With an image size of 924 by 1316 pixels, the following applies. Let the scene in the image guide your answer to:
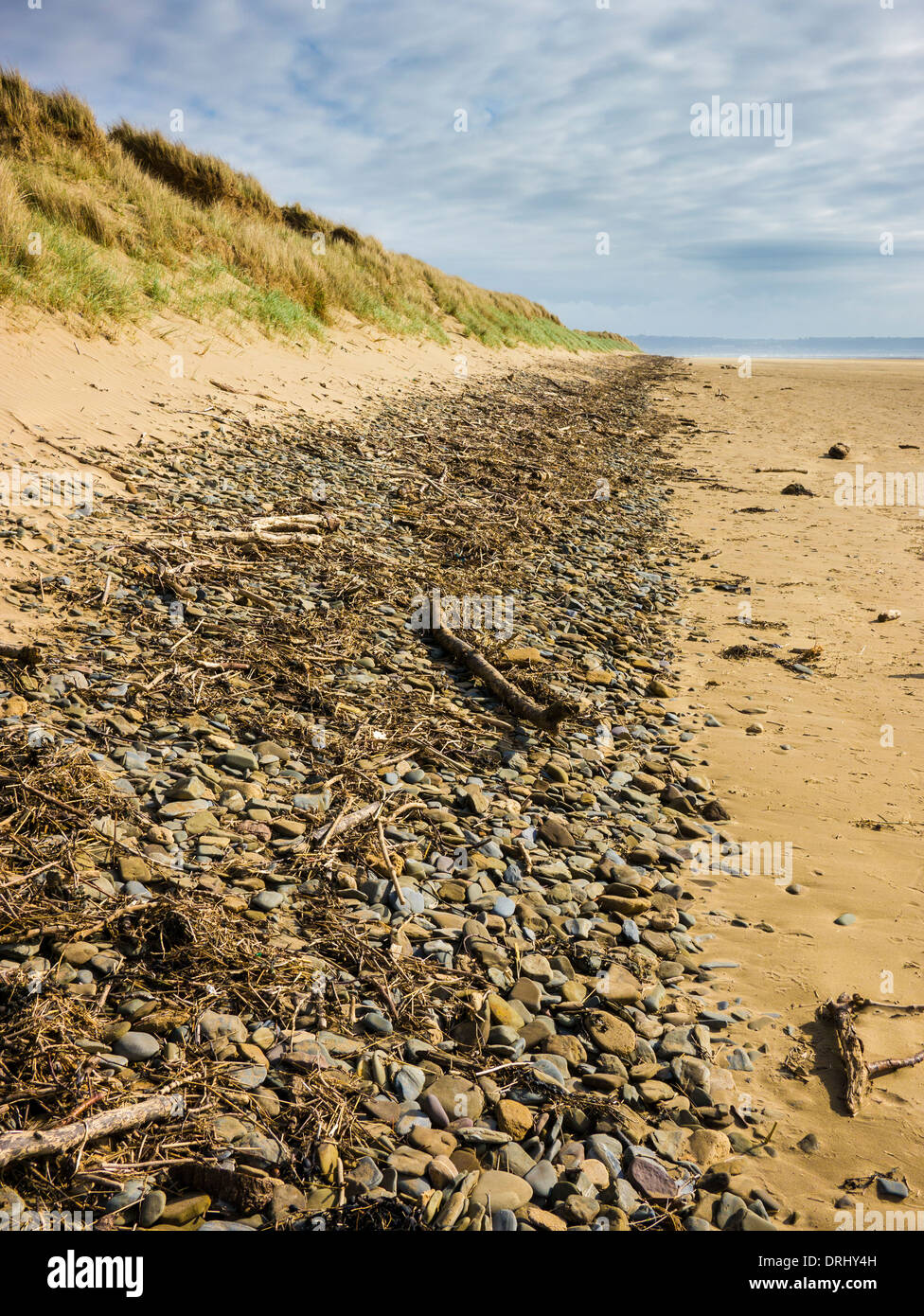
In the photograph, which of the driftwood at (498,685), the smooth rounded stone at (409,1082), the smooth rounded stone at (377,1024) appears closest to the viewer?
the smooth rounded stone at (409,1082)

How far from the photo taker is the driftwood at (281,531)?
6453mm

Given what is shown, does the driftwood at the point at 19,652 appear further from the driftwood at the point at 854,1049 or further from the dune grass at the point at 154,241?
the dune grass at the point at 154,241

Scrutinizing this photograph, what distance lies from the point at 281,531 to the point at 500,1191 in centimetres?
563

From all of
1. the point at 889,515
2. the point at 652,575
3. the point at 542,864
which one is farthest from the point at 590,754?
the point at 889,515

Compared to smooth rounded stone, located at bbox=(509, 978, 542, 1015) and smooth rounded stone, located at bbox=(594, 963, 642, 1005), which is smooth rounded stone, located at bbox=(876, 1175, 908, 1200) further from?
smooth rounded stone, located at bbox=(509, 978, 542, 1015)

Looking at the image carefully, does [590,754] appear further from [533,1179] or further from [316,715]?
[533,1179]

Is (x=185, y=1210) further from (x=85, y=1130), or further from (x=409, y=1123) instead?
(x=409, y=1123)

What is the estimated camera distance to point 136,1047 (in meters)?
2.45

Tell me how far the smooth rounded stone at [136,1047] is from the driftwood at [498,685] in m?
2.96

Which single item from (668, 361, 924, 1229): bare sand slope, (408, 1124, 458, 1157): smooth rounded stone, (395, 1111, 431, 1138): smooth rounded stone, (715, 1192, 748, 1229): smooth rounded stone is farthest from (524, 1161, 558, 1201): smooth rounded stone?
(668, 361, 924, 1229): bare sand slope

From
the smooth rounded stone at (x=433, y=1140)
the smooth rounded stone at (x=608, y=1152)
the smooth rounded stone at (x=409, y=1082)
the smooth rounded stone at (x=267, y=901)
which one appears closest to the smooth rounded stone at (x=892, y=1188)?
the smooth rounded stone at (x=608, y=1152)

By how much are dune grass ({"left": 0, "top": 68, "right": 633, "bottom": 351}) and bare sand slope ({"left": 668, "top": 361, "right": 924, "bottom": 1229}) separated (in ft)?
26.6

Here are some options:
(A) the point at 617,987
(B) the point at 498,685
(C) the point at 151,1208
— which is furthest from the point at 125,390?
(C) the point at 151,1208

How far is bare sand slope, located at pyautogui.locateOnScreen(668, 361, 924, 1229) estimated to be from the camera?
290 centimetres
